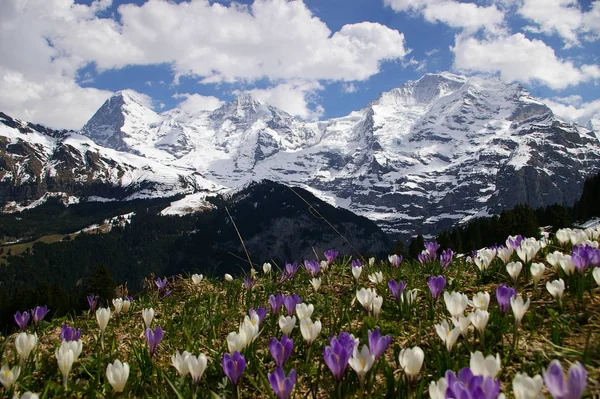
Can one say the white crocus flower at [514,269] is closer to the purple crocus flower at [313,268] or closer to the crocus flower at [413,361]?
the crocus flower at [413,361]

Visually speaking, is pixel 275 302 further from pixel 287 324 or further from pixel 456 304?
pixel 456 304

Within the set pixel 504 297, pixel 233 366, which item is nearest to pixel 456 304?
pixel 504 297

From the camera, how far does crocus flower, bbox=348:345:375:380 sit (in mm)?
2338

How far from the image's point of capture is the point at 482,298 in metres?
3.34

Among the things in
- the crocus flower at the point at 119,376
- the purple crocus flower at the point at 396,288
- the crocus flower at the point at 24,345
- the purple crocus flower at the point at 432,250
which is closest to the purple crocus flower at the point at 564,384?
the crocus flower at the point at 119,376

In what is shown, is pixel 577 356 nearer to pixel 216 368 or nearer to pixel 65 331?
pixel 216 368

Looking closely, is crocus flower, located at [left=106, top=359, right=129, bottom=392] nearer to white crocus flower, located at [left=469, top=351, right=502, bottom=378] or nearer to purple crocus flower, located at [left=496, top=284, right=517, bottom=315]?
white crocus flower, located at [left=469, top=351, right=502, bottom=378]

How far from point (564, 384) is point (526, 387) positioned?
0.66 feet

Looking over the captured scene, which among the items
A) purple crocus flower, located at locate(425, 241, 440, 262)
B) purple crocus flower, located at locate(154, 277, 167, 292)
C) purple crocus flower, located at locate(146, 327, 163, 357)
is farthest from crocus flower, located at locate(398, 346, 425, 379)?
purple crocus flower, located at locate(154, 277, 167, 292)

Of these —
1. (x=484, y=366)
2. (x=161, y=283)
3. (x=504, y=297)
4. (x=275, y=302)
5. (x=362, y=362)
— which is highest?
(x=504, y=297)

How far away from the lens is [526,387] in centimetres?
181

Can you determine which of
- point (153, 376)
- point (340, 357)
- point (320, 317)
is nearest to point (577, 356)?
point (340, 357)

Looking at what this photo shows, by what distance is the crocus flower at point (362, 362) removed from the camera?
2.34 meters

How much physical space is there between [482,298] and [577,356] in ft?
2.45
